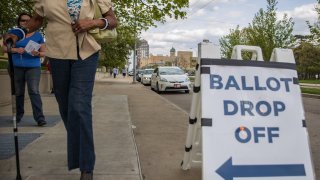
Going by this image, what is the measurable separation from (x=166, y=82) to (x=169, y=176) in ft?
56.3

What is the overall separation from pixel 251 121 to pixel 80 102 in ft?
4.44

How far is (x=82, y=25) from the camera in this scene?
3.41m

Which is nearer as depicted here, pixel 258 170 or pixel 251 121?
pixel 258 170

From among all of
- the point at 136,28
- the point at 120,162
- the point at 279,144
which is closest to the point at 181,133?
the point at 120,162

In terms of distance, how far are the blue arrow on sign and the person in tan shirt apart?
1083 millimetres

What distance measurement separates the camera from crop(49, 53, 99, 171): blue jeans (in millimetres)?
3463

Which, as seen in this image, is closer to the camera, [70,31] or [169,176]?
[70,31]

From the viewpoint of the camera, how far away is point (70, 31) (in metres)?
3.56

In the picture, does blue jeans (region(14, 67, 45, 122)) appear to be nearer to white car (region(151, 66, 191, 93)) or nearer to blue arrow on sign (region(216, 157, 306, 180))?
blue arrow on sign (region(216, 157, 306, 180))

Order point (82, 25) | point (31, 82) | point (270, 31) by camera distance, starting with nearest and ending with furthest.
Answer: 1. point (82, 25)
2. point (31, 82)
3. point (270, 31)

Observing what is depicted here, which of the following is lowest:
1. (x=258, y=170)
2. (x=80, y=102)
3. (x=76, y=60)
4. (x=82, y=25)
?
(x=258, y=170)

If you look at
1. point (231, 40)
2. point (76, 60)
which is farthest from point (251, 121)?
point (231, 40)

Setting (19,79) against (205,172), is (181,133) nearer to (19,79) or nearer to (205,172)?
(19,79)

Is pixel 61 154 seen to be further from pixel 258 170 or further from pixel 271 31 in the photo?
pixel 271 31
